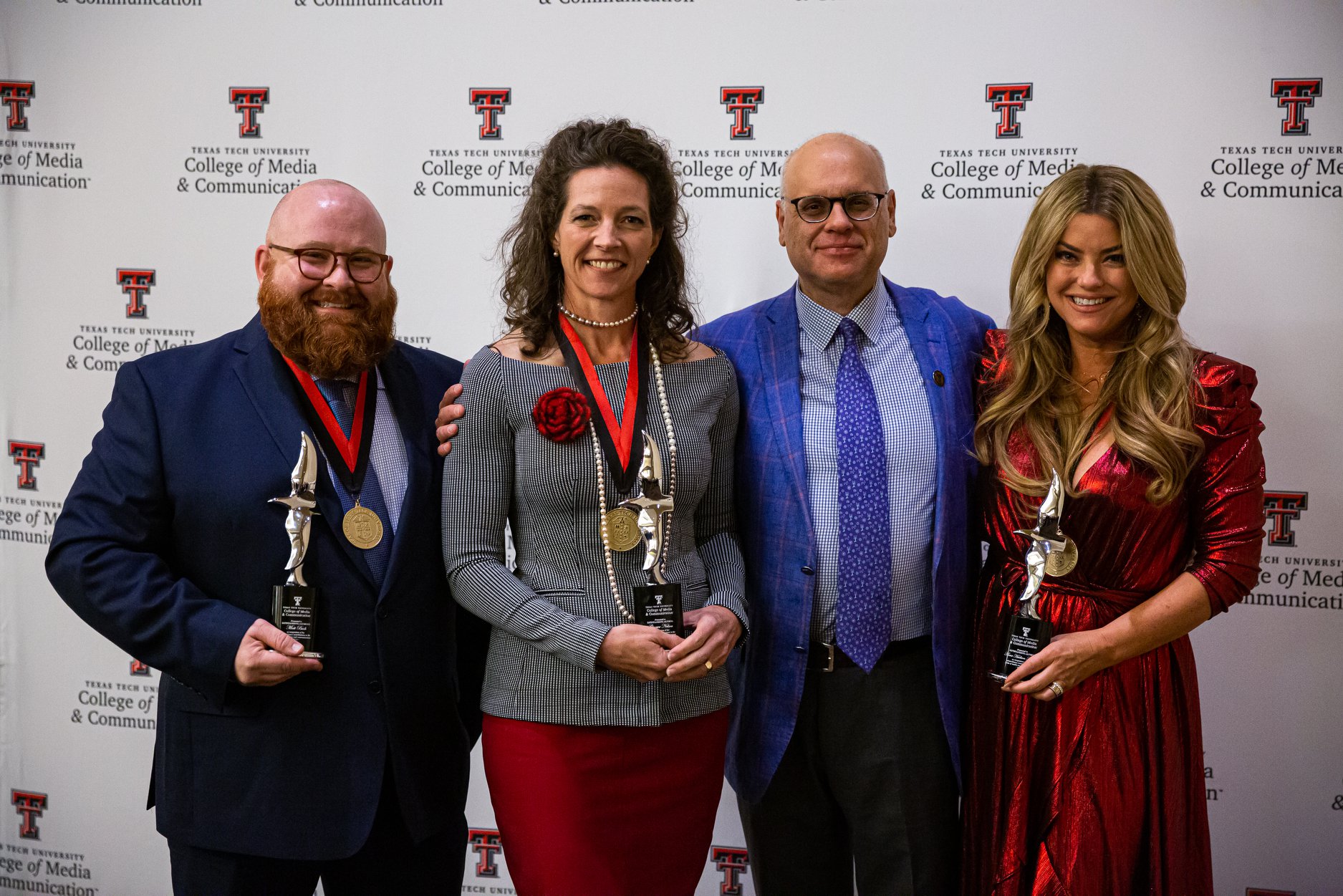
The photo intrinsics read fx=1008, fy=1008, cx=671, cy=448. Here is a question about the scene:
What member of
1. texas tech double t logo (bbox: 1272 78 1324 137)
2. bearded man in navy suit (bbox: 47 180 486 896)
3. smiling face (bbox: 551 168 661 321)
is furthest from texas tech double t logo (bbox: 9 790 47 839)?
texas tech double t logo (bbox: 1272 78 1324 137)

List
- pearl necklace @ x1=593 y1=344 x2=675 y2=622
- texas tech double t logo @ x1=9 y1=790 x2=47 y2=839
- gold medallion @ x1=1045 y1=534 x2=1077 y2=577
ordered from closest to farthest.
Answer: pearl necklace @ x1=593 y1=344 x2=675 y2=622 → gold medallion @ x1=1045 y1=534 x2=1077 y2=577 → texas tech double t logo @ x1=9 y1=790 x2=47 y2=839

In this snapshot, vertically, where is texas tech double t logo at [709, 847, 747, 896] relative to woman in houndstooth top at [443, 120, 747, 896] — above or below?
below

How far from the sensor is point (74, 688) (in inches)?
138

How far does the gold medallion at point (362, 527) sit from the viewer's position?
2012 mm

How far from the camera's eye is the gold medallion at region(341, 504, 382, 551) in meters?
2.01

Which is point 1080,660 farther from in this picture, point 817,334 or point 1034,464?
point 817,334

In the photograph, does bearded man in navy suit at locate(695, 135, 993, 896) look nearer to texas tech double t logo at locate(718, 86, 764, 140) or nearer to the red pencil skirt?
the red pencil skirt

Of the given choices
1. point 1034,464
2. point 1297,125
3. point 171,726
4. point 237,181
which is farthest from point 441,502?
point 1297,125

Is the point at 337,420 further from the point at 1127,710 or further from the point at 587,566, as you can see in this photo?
the point at 1127,710

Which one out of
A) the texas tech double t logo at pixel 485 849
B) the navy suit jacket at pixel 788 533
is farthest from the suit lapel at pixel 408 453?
the texas tech double t logo at pixel 485 849

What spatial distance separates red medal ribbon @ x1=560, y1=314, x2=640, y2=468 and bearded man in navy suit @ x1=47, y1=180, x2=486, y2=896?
39 cm

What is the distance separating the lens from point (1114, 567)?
2139 millimetres

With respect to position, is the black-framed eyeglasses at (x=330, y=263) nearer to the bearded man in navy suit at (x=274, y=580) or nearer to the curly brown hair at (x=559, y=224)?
the bearded man in navy suit at (x=274, y=580)

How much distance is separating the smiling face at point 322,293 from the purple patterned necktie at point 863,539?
1053 mm
